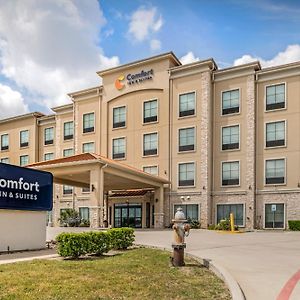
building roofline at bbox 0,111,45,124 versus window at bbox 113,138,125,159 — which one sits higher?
building roofline at bbox 0,111,45,124

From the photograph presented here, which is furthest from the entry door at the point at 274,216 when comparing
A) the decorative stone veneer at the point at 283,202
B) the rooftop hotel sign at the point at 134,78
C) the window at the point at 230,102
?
the rooftop hotel sign at the point at 134,78

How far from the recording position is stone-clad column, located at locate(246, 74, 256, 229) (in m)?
34.2

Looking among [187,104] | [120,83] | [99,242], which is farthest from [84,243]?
[120,83]

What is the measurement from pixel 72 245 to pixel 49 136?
38.5m

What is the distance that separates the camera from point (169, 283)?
7938 millimetres

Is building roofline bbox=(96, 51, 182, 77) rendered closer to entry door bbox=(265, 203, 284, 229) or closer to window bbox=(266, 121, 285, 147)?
window bbox=(266, 121, 285, 147)

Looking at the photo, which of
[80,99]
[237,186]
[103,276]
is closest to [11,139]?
[80,99]

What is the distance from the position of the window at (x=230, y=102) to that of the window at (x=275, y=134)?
3.11m

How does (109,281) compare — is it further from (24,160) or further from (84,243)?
(24,160)

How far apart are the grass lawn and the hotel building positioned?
1904cm

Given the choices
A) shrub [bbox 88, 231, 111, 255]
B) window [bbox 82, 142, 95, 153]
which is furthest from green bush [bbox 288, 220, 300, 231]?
shrub [bbox 88, 231, 111, 255]

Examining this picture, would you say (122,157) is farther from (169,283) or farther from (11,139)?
(169,283)

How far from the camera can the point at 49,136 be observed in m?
48.9

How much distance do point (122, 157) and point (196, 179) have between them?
26.5 ft
